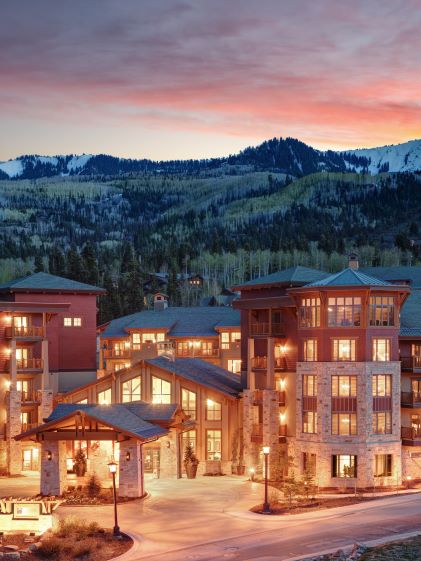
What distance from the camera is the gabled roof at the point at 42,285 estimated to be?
67.8 metres

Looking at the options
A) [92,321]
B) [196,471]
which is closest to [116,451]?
[196,471]

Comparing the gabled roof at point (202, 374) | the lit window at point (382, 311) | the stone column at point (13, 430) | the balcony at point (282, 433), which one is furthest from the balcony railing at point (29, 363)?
the lit window at point (382, 311)

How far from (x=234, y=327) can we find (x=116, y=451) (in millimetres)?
34910

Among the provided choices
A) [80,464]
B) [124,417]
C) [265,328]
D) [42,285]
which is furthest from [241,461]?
[42,285]

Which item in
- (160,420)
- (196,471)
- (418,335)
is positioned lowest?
(196,471)

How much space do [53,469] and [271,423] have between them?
12.8 m

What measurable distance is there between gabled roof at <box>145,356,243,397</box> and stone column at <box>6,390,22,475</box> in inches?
331

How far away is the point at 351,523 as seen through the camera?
4150cm

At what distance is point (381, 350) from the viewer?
53094mm

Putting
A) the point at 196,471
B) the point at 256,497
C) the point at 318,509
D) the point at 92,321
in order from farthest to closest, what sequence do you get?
the point at 92,321 < the point at 196,471 < the point at 256,497 < the point at 318,509

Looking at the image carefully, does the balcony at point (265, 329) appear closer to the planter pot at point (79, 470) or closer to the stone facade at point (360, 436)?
the stone facade at point (360, 436)

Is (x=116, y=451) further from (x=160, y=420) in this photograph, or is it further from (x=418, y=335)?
(x=418, y=335)

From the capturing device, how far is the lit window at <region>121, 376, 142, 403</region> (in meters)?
58.2

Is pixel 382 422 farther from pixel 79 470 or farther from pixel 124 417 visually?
pixel 79 470
